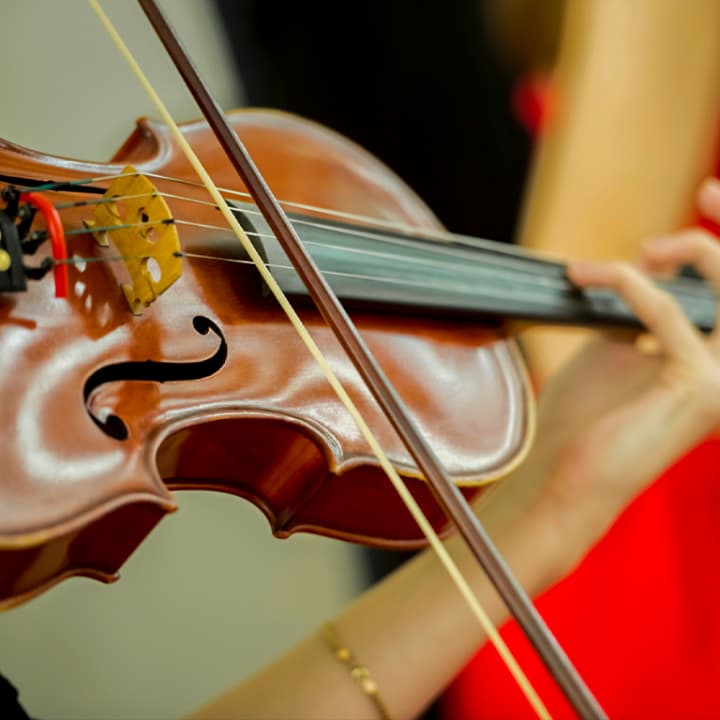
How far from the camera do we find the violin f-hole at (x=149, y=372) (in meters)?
0.43

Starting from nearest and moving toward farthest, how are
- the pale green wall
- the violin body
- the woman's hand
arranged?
the violin body < the woman's hand < the pale green wall

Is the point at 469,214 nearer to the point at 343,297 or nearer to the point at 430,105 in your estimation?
the point at 430,105

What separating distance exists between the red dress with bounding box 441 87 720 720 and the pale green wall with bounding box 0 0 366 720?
1.06ft

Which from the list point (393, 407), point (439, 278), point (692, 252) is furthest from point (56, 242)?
point (692, 252)

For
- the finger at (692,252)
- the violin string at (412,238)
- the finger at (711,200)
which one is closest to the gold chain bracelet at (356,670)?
the violin string at (412,238)

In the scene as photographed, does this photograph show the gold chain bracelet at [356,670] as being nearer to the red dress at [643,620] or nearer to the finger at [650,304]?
the red dress at [643,620]

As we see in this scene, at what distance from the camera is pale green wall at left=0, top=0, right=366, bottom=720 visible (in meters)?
0.93

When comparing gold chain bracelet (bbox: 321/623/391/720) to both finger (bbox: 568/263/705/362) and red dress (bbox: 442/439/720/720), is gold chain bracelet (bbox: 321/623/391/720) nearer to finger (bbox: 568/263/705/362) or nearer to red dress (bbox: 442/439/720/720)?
red dress (bbox: 442/439/720/720)

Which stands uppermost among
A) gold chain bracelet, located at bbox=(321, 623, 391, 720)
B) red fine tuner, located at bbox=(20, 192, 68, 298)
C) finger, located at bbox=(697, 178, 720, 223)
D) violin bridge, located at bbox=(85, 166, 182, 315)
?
red fine tuner, located at bbox=(20, 192, 68, 298)

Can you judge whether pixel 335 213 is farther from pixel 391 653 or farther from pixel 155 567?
pixel 155 567

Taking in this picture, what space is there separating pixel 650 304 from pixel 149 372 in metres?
0.45

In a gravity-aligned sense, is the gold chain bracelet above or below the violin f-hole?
below

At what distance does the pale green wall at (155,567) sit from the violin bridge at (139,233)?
421 mm

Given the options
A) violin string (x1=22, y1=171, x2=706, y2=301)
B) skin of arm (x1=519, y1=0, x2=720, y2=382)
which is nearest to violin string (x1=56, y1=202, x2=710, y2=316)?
violin string (x1=22, y1=171, x2=706, y2=301)
